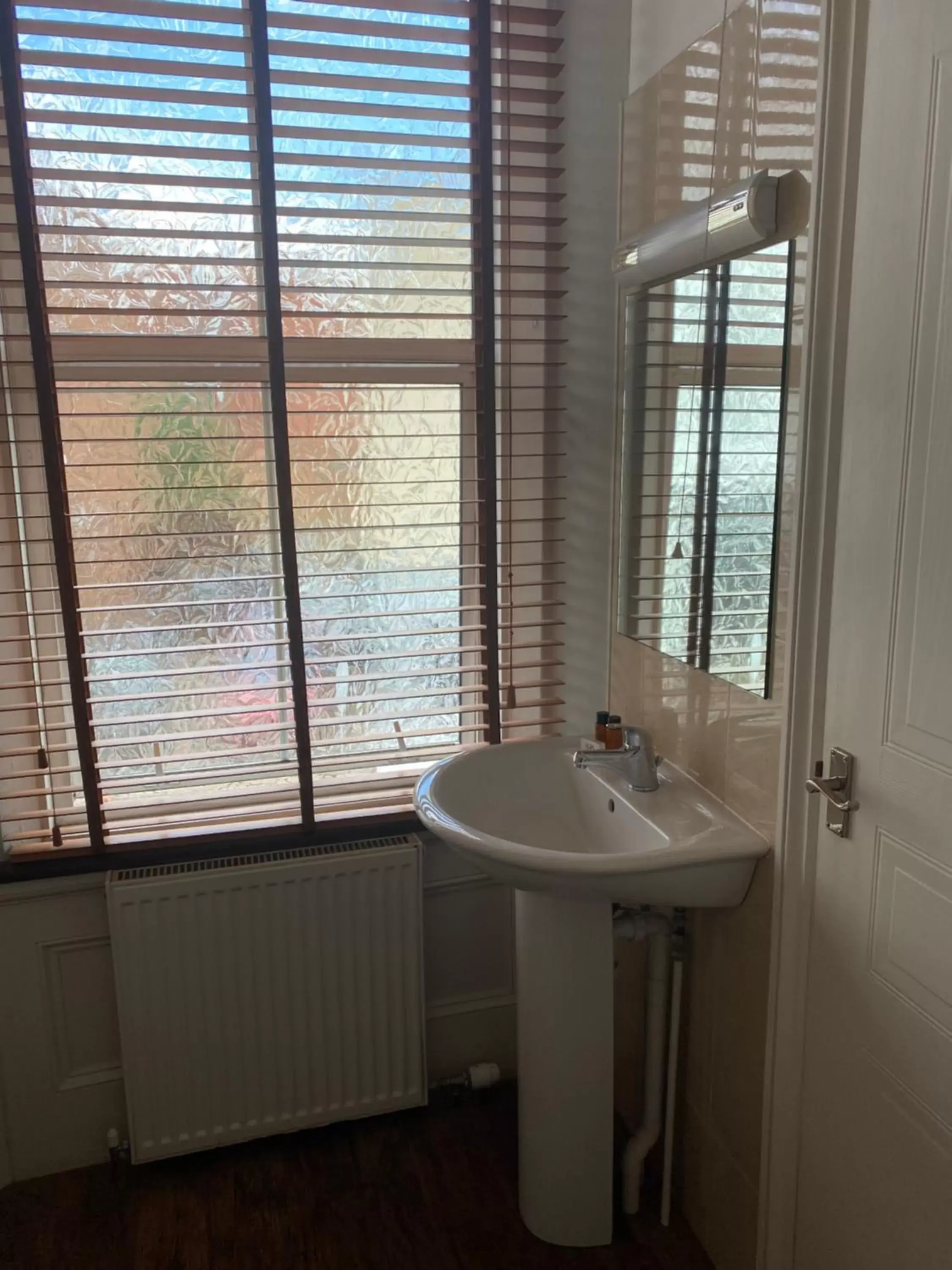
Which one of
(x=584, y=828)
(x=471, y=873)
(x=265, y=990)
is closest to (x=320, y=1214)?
(x=265, y=990)

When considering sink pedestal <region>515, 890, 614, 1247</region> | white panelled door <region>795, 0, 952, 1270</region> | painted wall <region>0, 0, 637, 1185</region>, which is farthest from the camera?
painted wall <region>0, 0, 637, 1185</region>

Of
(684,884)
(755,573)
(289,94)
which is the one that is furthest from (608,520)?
(289,94)

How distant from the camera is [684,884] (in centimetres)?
148

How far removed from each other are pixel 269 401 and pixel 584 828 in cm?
109

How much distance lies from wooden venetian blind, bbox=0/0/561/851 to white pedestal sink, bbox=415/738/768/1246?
24 cm

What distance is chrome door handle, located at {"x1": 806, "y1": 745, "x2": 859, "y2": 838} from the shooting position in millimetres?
1293

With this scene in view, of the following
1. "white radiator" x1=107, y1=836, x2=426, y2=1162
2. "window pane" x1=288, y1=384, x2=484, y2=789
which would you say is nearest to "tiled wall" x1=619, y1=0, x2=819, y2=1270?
"window pane" x1=288, y1=384, x2=484, y2=789

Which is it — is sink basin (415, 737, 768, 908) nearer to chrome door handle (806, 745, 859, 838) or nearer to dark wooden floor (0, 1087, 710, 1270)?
chrome door handle (806, 745, 859, 838)

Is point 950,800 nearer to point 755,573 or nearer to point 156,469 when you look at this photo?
point 755,573

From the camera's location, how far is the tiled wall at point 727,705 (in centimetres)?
135

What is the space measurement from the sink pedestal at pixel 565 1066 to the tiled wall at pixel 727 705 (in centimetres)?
18

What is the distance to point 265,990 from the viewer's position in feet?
6.36

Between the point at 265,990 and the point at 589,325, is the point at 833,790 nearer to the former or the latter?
the point at 589,325

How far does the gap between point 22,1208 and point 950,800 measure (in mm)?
1980
